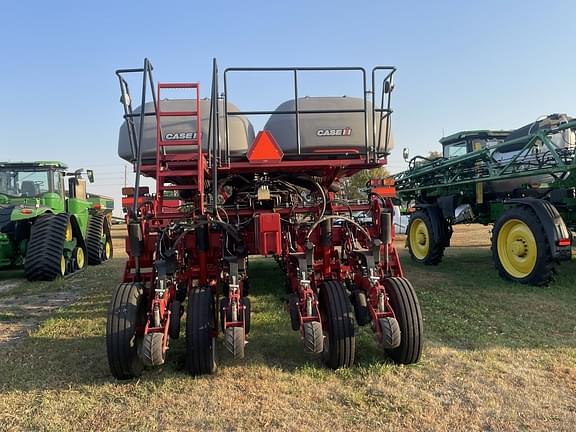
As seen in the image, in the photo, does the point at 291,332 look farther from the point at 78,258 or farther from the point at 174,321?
the point at 78,258

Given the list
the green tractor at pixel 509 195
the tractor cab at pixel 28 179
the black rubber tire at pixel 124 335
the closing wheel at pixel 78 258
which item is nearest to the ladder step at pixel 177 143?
the black rubber tire at pixel 124 335

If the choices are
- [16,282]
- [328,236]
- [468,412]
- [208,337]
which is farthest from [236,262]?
[16,282]

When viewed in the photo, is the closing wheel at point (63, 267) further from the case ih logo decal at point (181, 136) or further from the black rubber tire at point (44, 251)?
the case ih logo decal at point (181, 136)

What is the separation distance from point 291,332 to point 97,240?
829cm

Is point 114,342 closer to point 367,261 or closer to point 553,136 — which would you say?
point 367,261

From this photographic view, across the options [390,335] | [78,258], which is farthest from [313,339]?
[78,258]

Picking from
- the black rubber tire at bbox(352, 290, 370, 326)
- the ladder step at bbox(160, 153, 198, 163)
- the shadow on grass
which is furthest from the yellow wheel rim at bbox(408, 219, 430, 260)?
the ladder step at bbox(160, 153, 198, 163)

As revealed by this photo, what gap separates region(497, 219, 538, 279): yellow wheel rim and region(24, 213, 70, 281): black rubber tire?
7.44 m

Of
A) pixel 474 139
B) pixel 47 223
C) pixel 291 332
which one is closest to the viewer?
pixel 291 332

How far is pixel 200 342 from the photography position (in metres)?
3.69

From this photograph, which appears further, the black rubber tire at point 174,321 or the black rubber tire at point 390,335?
the black rubber tire at point 174,321

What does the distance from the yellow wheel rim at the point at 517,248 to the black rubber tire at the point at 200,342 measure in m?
5.01

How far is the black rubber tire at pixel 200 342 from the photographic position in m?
3.70

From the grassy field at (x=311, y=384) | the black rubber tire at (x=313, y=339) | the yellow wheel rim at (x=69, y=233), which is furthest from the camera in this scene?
the yellow wheel rim at (x=69, y=233)
